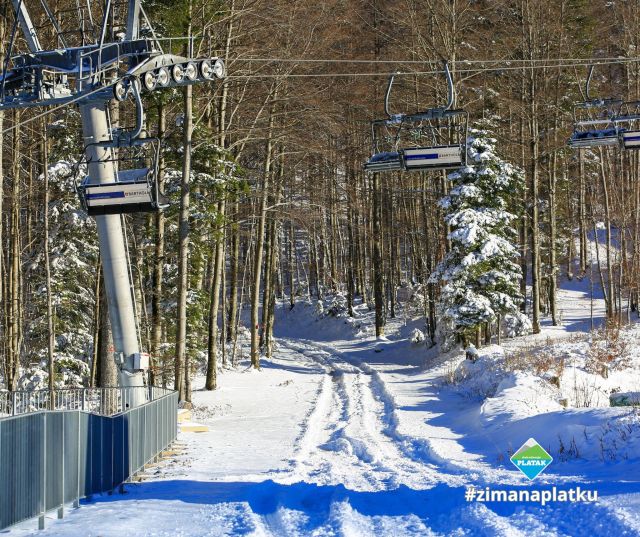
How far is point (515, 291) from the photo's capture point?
31.3 meters

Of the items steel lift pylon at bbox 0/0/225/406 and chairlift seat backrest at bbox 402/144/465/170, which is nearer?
steel lift pylon at bbox 0/0/225/406

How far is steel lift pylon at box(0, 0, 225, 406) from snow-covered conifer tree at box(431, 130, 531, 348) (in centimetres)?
1661

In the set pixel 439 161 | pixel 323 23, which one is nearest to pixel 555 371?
pixel 439 161

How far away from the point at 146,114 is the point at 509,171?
47.2ft

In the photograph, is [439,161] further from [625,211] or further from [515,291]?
[625,211]

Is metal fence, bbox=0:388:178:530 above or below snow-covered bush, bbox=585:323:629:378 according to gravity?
below

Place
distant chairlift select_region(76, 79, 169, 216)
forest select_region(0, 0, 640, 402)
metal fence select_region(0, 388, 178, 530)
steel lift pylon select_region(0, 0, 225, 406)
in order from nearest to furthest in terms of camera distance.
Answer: metal fence select_region(0, 388, 178, 530) < distant chairlift select_region(76, 79, 169, 216) < steel lift pylon select_region(0, 0, 225, 406) < forest select_region(0, 0, 640, 402)

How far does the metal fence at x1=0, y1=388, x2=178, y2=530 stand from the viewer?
8.04m

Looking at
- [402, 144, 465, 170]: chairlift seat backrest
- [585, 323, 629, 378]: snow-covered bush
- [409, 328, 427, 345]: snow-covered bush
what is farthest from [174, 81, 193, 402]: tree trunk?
[409, 328, 427, 345]: snow-covered bush

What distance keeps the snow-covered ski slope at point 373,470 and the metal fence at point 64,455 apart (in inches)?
12.5

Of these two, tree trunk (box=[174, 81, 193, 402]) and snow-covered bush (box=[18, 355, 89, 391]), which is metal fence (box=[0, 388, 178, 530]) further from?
snow-covered bush (box=[18, 355, 89, 391])

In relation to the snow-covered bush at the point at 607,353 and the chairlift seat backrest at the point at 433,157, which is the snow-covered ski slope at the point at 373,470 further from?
the chairlift seat backrest at the point at 433,157

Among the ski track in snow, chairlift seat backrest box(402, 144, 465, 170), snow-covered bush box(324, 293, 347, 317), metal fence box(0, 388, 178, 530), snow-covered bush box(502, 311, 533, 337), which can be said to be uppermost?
chairlift seat backrest box(402, 144, 465, 170)

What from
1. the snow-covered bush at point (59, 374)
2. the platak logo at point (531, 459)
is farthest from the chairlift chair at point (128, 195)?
the snow-covered bush at point (59, 374)
